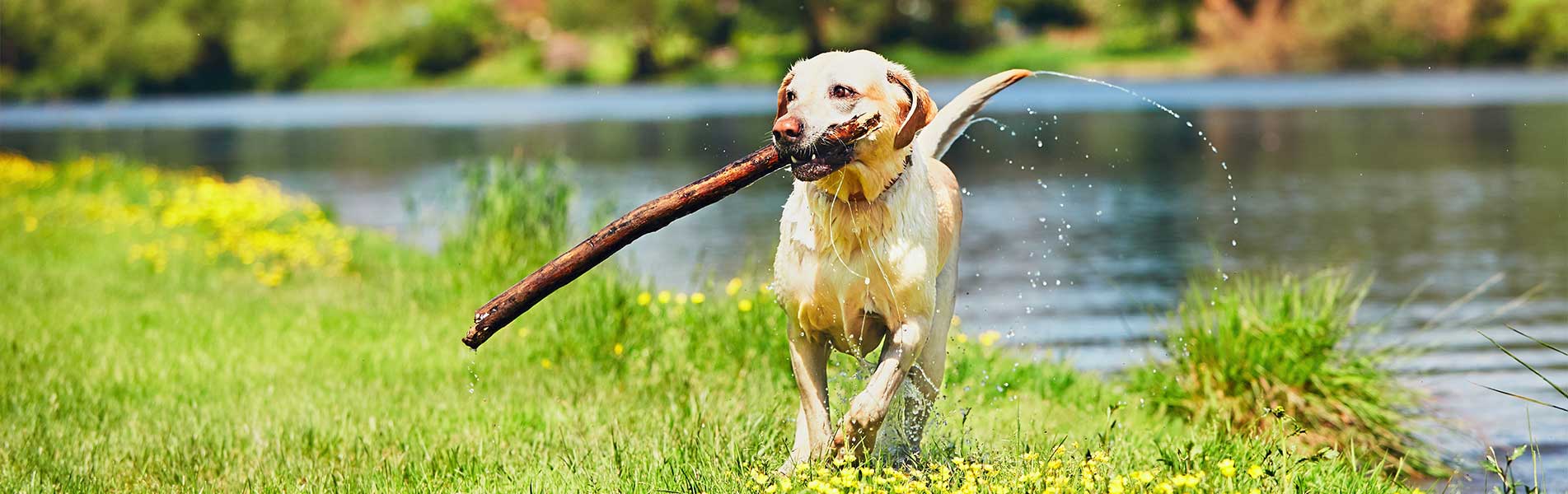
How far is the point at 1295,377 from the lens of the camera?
758 cm

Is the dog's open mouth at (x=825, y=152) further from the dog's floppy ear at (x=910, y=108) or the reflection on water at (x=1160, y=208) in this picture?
the reflection on water at (x=1160, y=208)

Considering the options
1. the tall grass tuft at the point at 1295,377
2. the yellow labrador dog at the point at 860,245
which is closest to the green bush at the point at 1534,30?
the tall grass tuft at the point at 1295,377

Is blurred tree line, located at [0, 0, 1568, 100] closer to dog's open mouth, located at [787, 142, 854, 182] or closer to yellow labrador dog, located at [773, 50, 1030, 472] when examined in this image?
yellow labrador dog, located at [773, 50, 1030, 472]

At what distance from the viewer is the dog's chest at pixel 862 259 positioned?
5.00 meters

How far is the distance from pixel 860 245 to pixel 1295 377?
3616mm

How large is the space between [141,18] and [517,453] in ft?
274

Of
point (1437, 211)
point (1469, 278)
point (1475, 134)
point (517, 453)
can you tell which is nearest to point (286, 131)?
point (1475, 134)

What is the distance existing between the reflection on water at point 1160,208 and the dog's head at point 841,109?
3.19 m

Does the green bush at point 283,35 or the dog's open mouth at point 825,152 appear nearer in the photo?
the dog's open mouth at point 825,152

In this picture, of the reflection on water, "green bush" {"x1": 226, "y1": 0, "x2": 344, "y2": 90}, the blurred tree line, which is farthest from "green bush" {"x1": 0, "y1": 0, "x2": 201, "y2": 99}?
the reflection on water

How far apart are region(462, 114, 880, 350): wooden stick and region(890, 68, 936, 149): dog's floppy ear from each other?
46 cm

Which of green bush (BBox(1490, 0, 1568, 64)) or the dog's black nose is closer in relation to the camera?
the dog's black nose

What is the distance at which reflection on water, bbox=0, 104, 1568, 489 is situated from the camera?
10984mm

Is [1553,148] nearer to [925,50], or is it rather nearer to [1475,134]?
[1475,134]
